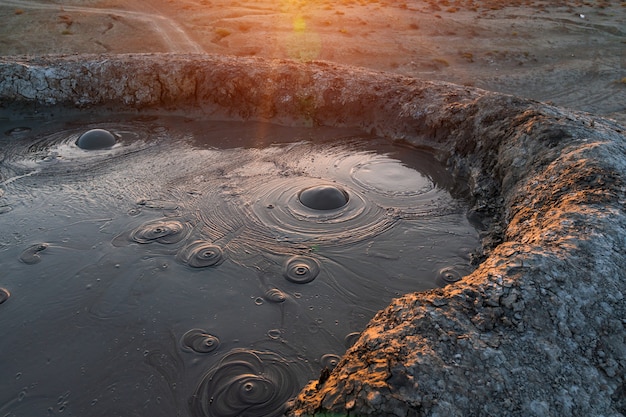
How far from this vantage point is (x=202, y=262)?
701cm

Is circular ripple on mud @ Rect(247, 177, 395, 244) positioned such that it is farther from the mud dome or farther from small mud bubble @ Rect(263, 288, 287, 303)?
the mud dome

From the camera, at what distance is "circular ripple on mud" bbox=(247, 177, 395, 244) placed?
297 inches

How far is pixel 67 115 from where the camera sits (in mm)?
13219

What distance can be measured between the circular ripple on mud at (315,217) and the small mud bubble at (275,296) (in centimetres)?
120

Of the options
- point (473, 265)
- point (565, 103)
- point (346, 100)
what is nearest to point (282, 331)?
point (473, 265)

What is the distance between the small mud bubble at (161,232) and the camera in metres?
7.50

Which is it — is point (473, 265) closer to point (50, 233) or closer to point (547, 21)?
point (50, 233)

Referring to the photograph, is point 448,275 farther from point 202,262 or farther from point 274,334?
point 202,262

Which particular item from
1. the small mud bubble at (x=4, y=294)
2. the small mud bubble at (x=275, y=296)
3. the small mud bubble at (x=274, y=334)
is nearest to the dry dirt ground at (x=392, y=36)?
the small mud bubble at (x=275, y=296)

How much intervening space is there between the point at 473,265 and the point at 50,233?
7212 millimetres

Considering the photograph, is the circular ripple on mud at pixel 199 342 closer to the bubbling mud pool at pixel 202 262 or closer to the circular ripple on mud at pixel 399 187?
the bubbling mud pool at pixel 202 262

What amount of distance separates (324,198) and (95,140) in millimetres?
6394

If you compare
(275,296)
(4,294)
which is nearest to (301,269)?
(275,296)

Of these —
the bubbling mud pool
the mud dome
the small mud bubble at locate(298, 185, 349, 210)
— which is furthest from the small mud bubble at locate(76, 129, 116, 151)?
the mud dome
